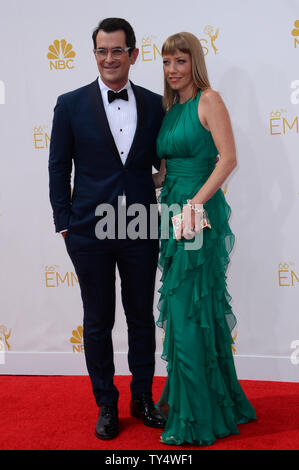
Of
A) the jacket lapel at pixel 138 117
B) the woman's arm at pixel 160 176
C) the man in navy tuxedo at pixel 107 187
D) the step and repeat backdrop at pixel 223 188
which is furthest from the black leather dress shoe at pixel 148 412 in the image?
the jacket lapel at pixel 138 117

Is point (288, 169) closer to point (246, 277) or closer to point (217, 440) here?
point (246, 277)

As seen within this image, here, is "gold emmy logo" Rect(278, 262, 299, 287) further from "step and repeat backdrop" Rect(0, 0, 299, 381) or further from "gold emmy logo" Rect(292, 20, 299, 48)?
"gold emmy logo" Rect(292, 20, 299, 48)

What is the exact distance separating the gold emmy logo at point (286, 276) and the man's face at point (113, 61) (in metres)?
1.31

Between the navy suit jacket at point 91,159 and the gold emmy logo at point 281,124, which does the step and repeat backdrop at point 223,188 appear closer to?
the gold emmy logo at point 281,124

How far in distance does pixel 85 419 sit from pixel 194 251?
96 cm

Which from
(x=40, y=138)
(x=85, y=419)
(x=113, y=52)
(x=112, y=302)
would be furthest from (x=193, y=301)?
(x=40, y=138)

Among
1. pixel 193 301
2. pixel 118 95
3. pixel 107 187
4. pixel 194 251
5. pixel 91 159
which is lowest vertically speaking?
pixel 193 301

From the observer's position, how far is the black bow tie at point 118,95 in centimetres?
220

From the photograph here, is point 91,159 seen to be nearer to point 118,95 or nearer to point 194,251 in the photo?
point 118,95

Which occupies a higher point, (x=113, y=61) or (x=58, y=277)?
(x=113, y=61)

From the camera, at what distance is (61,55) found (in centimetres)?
298

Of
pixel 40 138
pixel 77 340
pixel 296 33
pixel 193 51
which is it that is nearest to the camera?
pixel 193 51

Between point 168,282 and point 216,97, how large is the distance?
74 cm

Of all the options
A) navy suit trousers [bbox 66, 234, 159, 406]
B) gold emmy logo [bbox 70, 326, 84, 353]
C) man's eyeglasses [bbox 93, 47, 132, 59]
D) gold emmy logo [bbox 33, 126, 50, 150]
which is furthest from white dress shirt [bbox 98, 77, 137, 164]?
gold emmy logo [bbox 70, 326, 84, 353]
